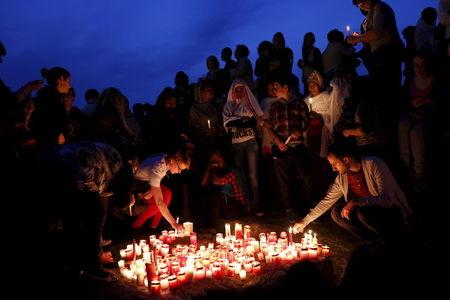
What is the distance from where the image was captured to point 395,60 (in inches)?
262

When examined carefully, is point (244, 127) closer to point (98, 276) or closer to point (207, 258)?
point (207, 258)

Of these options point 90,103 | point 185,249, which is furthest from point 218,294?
point 90,103

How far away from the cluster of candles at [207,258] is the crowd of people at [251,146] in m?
0.35

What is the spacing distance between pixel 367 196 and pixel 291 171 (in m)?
1.58

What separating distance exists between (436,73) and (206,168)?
3521 millimetres

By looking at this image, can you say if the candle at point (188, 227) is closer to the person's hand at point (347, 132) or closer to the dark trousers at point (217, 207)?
the dark trousers at point (217, 207)

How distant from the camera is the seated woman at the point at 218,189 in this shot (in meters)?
6.54

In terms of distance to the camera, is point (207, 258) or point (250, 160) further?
point (250, 160)

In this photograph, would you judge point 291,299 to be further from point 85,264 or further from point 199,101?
point 199,101

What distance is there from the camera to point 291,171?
253 inches

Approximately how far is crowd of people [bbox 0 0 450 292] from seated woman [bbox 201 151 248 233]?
17mm

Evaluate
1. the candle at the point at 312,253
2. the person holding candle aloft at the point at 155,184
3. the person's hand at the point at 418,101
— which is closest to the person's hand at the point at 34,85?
the person holding candle aloft at the point at 155,184

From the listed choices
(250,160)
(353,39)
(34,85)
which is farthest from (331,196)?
(34,85)

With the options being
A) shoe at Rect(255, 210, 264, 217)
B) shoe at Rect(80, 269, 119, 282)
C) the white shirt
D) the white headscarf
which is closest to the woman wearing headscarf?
the white headscarf
